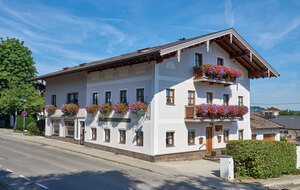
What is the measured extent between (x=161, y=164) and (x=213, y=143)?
6.16m

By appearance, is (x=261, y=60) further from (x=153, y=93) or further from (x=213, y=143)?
(x=153, y=93)

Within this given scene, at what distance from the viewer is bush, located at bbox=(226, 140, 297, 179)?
1394 centimetres

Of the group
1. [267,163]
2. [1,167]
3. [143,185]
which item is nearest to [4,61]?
[1,167]

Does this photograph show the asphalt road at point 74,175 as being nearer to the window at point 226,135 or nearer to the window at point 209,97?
the window at point 209,97

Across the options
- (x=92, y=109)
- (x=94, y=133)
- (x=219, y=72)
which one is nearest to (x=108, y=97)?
(x=92, y=109)

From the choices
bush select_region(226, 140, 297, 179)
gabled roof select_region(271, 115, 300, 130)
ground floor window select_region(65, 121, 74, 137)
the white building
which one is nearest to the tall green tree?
ground floor window select_region(65, 121, 74, 137)

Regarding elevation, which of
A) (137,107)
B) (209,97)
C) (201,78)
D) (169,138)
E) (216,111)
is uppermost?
(201,78)

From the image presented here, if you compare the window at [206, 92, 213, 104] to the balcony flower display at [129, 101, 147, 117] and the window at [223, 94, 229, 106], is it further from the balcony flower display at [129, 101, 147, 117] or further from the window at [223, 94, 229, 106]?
the balcony flower display at [129, 101, 147, 117]

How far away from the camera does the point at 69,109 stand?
83.4 feet

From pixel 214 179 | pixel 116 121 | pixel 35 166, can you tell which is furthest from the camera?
pixel 116 121

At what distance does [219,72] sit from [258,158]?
7986 millimetres

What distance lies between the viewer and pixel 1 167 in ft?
47.9

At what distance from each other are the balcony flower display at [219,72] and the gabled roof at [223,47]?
180cm

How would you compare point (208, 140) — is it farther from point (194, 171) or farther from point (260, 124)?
point (260, 124)
